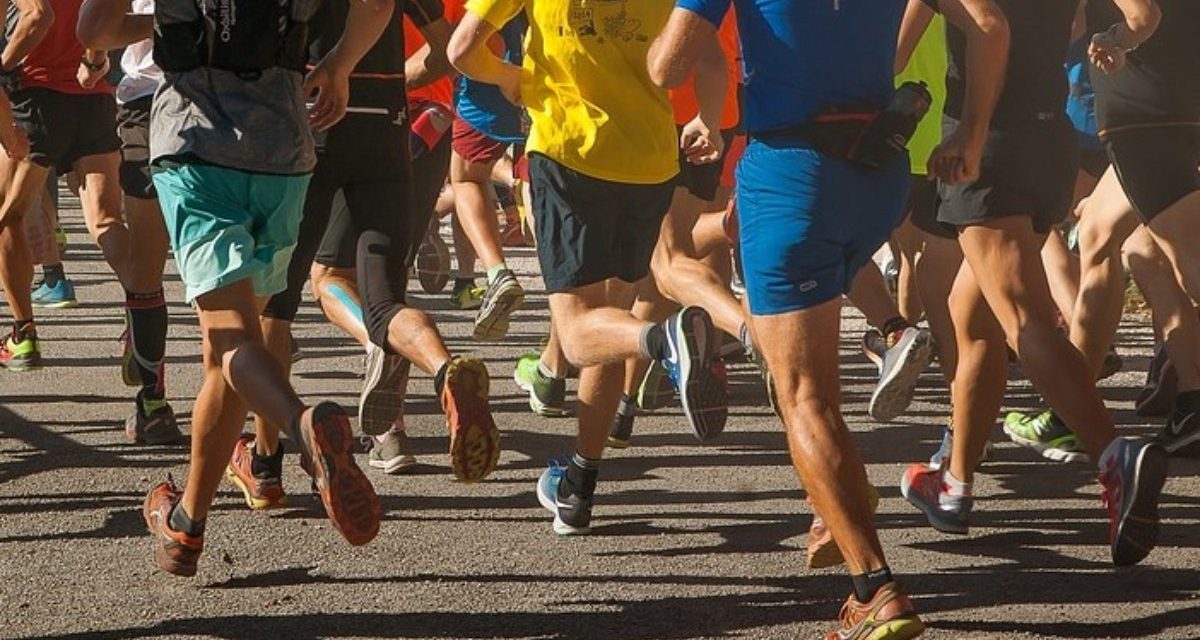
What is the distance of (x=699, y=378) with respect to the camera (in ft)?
19.1

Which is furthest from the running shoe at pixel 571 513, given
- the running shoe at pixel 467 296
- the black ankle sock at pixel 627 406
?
the running shoe at pixel 467 296

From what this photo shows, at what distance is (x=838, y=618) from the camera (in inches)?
221

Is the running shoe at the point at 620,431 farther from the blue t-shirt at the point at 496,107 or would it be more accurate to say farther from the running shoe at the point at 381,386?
the blue t-shirt at the point at 496,107

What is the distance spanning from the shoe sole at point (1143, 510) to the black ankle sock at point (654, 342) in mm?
1296

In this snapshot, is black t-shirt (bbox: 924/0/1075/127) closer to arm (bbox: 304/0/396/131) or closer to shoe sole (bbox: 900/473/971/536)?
shoe sole (bbox: 900/473/971/536)

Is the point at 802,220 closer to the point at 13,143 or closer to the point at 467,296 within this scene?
the point at 13,143

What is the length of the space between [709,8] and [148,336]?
3703 millimetres

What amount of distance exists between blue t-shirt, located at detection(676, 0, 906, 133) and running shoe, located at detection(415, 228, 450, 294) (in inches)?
301

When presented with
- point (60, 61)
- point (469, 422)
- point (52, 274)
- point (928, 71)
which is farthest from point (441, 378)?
point (52, 274)

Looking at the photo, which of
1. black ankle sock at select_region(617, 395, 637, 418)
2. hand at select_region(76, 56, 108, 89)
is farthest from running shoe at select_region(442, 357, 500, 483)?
hand at select_region(76, 56, 108, 89)

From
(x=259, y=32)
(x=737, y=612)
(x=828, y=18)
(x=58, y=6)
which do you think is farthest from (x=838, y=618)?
(x=58, y=6)

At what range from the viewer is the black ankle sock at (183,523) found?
593 centimetres

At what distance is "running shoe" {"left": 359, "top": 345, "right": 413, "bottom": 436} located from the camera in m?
6.82

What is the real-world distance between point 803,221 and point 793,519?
6.07 feet
